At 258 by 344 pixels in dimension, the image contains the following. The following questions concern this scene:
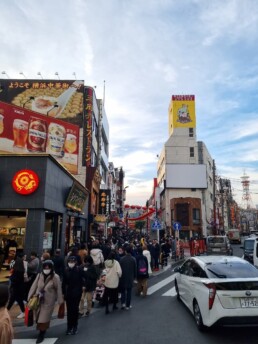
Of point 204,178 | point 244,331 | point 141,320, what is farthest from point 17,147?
point 204,178

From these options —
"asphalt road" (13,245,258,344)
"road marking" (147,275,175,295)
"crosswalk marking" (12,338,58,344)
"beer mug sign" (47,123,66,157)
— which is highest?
"beer mug sign" (47,123,66,157)

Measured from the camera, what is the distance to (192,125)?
224 ft

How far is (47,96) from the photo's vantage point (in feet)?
110

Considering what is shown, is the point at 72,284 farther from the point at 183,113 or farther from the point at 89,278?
the point at 183,113

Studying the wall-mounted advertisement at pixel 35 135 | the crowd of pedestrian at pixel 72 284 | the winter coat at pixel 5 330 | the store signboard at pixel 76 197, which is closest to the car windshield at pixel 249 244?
the crowd of pedestrian at pixel 72 284

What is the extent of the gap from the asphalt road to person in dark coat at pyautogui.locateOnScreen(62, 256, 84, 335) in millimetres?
265

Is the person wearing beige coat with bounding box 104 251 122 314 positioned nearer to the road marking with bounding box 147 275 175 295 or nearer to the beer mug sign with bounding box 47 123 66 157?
Answer: the road marking with bounding box 147 275 175 295

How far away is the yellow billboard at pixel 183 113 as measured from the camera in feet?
225

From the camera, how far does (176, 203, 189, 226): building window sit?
2427 inches

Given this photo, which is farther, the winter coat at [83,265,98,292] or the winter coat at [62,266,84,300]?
the winter coat at [83,265,98,292]

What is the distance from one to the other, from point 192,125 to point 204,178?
13017mm

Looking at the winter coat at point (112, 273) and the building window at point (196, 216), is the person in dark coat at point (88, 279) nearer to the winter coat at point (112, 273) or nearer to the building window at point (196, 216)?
the winter coat at point (112, 273)

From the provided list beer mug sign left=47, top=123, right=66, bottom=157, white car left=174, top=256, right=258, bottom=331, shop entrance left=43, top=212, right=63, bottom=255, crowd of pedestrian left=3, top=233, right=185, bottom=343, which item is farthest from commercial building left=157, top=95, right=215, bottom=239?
white car left=174, top=256, right=258, bottom=331

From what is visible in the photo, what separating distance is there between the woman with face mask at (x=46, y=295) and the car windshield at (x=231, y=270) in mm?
3507
